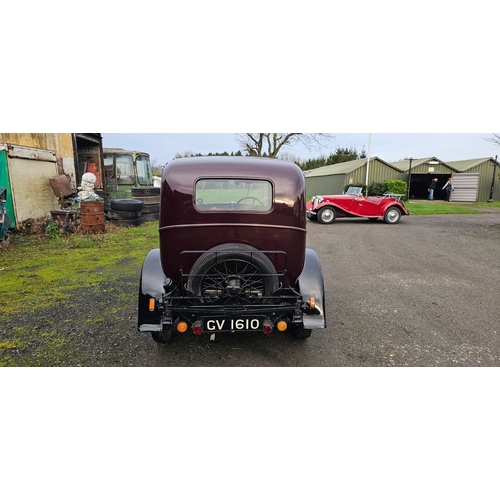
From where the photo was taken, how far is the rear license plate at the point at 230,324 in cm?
292

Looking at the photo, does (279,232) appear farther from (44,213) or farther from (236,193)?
(44,213)

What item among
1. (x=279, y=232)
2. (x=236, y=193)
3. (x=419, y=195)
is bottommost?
(x=419, y=195)

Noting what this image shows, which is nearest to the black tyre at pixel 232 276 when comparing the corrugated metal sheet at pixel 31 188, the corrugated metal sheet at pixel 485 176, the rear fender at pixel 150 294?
the rear fender at pixel 150 294

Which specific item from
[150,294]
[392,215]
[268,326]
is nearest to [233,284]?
[268,326]

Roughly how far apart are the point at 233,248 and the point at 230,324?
0.71 m

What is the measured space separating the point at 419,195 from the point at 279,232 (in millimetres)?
28802

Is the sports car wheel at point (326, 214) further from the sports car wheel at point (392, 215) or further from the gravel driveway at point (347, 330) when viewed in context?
the gravel driveway at point (347, 330)

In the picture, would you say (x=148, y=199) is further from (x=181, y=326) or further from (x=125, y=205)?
(x=181, y=326)

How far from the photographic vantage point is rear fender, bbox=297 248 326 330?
3215 millimetres

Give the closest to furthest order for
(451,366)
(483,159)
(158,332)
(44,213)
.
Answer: (451,366) < (158,332) < (44,213) < (483,159)

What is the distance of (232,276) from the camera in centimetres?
309

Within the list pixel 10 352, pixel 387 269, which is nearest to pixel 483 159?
pixel 387 269

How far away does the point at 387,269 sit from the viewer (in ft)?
21.7

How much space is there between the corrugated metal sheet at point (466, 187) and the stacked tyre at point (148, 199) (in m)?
22.0
